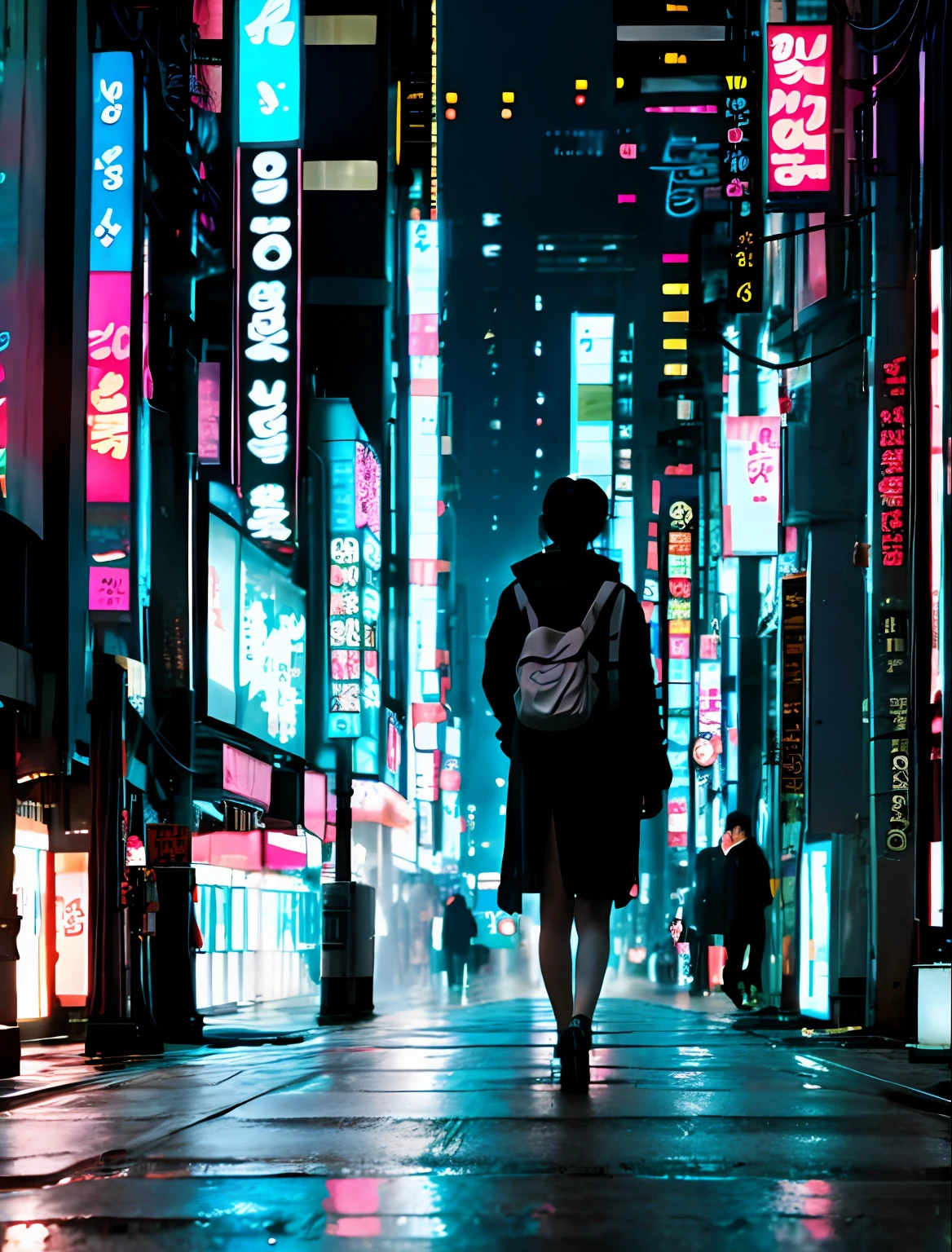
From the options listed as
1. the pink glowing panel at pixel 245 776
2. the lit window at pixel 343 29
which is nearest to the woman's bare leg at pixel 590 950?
the pink glowing panel at pixel 245 776

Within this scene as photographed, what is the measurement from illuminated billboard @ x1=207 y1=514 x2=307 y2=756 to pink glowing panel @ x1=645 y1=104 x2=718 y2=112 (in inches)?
3103

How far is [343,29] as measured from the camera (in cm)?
4591

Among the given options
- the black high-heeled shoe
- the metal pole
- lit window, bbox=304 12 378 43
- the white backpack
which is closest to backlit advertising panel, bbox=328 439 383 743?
the metal pole

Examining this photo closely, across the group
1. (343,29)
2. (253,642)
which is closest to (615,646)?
(253,642)

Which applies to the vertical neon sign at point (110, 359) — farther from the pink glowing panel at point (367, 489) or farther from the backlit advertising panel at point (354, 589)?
the pink glowing panel at point (367, 489)

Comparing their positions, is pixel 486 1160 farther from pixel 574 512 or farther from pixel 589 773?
pixel 574 512

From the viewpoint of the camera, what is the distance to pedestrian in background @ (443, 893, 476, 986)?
3152 cm

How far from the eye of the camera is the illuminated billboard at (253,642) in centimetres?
2159

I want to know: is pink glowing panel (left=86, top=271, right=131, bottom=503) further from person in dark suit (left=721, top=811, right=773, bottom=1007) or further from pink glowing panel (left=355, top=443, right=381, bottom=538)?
pink glowing panel (left=355, top=443, right=381, bottom=538)

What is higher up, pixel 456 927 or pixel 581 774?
pixel 581 774

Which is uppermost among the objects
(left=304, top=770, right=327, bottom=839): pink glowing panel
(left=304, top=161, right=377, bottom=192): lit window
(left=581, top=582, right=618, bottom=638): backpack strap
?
(left=304, top=161, right=377, bottom=192): lit window

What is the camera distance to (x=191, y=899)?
12336 millimetres

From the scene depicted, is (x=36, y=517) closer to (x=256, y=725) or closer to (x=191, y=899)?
(x=191, y=899)

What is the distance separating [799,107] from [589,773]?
41.6 feet
